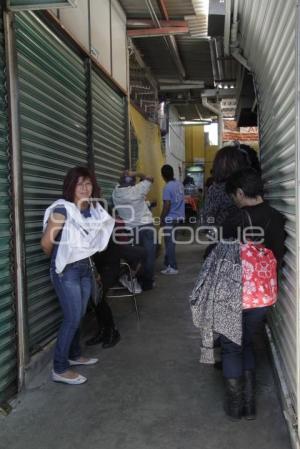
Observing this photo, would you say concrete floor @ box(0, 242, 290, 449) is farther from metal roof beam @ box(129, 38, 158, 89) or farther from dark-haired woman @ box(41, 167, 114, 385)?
metal roof beam @ box(129, 38, 158, 89)

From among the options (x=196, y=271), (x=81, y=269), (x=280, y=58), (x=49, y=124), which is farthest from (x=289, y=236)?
(x=196, y=271)

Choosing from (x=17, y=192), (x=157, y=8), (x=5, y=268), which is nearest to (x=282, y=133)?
(x=17, y=192)

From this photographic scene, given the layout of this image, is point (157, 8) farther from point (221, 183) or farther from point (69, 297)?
point (69, 297)

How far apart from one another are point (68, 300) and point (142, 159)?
4.97m

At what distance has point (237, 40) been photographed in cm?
490

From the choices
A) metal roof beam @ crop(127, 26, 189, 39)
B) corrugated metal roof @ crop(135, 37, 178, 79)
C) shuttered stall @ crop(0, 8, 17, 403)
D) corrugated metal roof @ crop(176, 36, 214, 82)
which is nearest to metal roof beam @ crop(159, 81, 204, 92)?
corrugated metal roof @ crop(176, 36, 214, 82)

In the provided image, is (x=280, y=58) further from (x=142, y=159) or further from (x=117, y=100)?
(x=142, y=159)

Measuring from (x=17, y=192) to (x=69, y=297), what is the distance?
2.65 ft

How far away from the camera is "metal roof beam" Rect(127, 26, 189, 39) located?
6449mm

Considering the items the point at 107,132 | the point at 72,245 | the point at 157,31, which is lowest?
the point at 72,245

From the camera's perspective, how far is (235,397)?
2674 mm

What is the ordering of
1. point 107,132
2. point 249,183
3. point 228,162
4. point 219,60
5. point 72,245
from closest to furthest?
point 249,183, point 72,245, point 228,162, point 107,132, point 219,60

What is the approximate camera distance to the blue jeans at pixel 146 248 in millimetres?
6105

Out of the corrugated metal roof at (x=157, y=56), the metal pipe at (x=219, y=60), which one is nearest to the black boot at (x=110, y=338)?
the metal pipe at (x=219, y=60)
